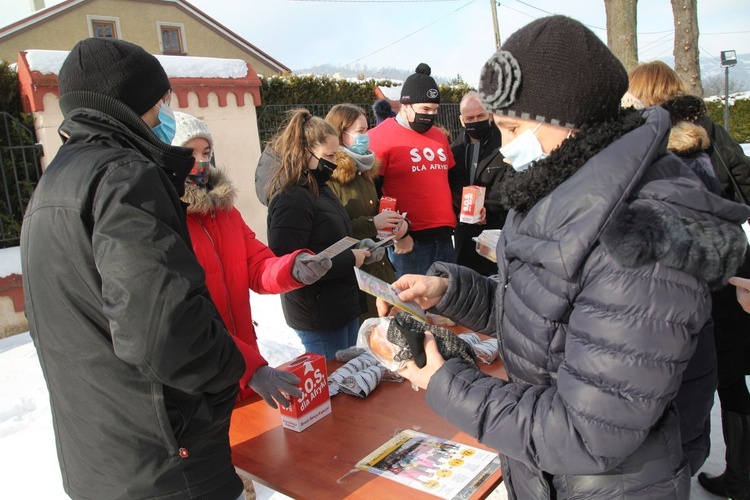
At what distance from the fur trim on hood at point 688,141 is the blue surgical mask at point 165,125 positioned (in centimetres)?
202

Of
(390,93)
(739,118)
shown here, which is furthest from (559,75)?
(739,118)

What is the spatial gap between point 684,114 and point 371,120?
7569 millimetres

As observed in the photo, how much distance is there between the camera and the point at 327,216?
2836 millimetres

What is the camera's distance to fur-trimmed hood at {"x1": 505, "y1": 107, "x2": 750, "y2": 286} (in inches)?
35.5

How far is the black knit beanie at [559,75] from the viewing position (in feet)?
3.49

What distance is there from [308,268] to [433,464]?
102 cm

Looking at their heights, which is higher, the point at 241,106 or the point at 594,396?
the point at 241,106

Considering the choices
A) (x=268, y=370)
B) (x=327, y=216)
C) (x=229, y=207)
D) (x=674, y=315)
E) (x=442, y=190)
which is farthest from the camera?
(x=442, y=190)

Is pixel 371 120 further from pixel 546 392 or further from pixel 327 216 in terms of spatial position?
pixel 546 392

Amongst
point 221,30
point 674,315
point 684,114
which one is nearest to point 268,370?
point 674,315

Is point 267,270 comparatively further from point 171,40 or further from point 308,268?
point 171,40

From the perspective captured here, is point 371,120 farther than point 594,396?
Yes

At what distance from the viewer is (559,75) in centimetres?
107

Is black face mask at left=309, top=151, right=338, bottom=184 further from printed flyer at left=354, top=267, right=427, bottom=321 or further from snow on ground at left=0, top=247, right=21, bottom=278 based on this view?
snow on ground at left=0, top=247, right=21, bottom=278
